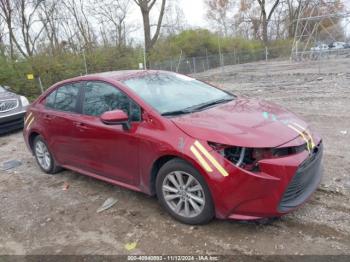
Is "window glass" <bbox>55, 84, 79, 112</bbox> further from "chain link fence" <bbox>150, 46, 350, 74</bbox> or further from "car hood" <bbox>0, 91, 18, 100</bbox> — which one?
"chain link fence" <bbox>150, 46, 350, 74</bbox>

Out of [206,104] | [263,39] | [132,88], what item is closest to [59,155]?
[132,88]

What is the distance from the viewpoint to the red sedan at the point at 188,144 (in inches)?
122

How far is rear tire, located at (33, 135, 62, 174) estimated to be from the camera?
17.7ft

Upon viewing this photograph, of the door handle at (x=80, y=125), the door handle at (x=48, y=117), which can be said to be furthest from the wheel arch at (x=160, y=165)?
the door handle at (x=48, y=117)

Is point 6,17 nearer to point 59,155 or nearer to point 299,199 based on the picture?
point 59,155

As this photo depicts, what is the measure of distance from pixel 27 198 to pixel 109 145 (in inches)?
61.7

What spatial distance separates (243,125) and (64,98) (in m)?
2.76

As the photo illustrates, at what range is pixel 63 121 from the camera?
4.73 metres

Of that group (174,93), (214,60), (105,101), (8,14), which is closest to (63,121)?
(105,101)

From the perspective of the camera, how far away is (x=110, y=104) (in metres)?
4.18

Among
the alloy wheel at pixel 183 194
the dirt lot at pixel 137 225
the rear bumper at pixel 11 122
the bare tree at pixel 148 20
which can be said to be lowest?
the dirt lot at pixel 137 225

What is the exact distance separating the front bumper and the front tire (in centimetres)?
14

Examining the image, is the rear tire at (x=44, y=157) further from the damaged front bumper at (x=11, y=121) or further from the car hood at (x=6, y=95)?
the car hood at (x=6, y=95)

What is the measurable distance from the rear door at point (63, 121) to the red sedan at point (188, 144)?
0.02 m
